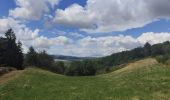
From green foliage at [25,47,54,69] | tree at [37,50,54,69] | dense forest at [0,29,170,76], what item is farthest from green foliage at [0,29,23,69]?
tree at [37,50,54,69]

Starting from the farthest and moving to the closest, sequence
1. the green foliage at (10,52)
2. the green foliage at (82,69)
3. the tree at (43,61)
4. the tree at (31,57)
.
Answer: the tree at (43,61) < the green foliage at (82,69) < the tree at (31,57) < the green foliage at (10,52)

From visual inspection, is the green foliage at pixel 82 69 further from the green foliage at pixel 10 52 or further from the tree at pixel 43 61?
the green foliage at pixel 10 52

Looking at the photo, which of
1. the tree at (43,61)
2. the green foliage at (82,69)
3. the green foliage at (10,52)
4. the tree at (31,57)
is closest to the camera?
the green foliage at (10,52)

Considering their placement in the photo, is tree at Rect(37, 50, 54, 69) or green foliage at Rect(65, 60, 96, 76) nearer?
green foliage at Rect(65, 60, 96, 76)

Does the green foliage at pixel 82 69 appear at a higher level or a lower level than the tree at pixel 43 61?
lower

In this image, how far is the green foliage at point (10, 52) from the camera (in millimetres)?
105750

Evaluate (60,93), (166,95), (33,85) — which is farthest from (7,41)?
(166,95)

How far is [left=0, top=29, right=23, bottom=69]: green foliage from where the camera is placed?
347 feet

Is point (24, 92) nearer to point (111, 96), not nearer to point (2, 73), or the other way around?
point (111, 96)

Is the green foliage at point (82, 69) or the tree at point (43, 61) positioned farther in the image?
the tree at point (43, 61)

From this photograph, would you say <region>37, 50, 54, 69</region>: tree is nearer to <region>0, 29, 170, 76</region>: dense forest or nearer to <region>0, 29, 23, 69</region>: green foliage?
<region>0, 29, 170, 76</region>: dense forest

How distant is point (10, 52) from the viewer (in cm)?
10819

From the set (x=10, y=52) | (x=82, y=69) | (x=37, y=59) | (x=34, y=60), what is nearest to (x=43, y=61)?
(x=37, y=59)

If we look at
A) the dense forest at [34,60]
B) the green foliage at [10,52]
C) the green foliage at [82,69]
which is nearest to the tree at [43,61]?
the dense forest at [34,60]
